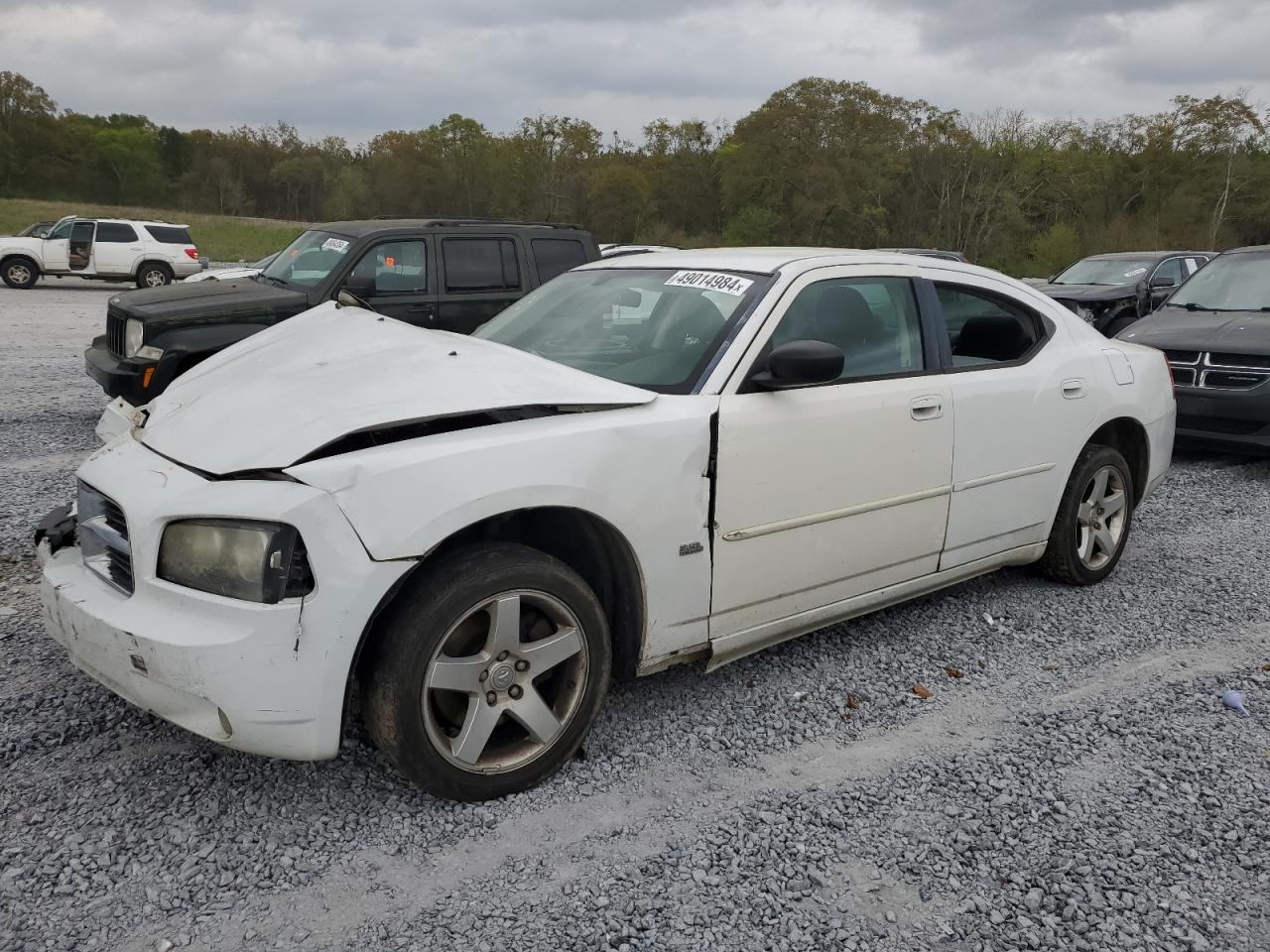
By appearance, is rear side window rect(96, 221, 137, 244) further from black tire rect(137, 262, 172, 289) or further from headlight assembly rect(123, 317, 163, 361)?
headlight assembly rect(123, 317, 163, 361)

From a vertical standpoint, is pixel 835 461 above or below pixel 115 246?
below

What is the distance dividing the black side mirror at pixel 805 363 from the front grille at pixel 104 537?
2.07 m

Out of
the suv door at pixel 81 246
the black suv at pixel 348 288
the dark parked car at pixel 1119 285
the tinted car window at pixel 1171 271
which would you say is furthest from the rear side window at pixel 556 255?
the suv door at pixel 81 246

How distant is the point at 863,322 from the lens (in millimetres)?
3959

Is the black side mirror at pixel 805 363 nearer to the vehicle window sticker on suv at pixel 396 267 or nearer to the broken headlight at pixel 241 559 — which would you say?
the broken headlight at pixel 241 559

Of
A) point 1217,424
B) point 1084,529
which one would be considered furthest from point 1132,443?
point 1217,424

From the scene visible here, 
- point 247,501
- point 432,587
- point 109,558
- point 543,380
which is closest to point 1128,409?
point 543,380

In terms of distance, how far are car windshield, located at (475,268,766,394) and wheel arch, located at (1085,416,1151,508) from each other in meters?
2.43

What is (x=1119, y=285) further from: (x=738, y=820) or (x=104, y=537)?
(x=104, y=537)

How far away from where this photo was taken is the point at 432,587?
8.86 feet

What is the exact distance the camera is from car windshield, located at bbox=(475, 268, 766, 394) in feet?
11.4

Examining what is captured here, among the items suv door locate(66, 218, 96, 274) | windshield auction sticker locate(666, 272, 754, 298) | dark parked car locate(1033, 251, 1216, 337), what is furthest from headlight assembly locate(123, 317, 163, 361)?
suv door locate(66, 218, 96, 274)

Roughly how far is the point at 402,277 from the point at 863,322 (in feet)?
17.8

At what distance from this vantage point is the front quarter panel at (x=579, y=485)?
259 cm
